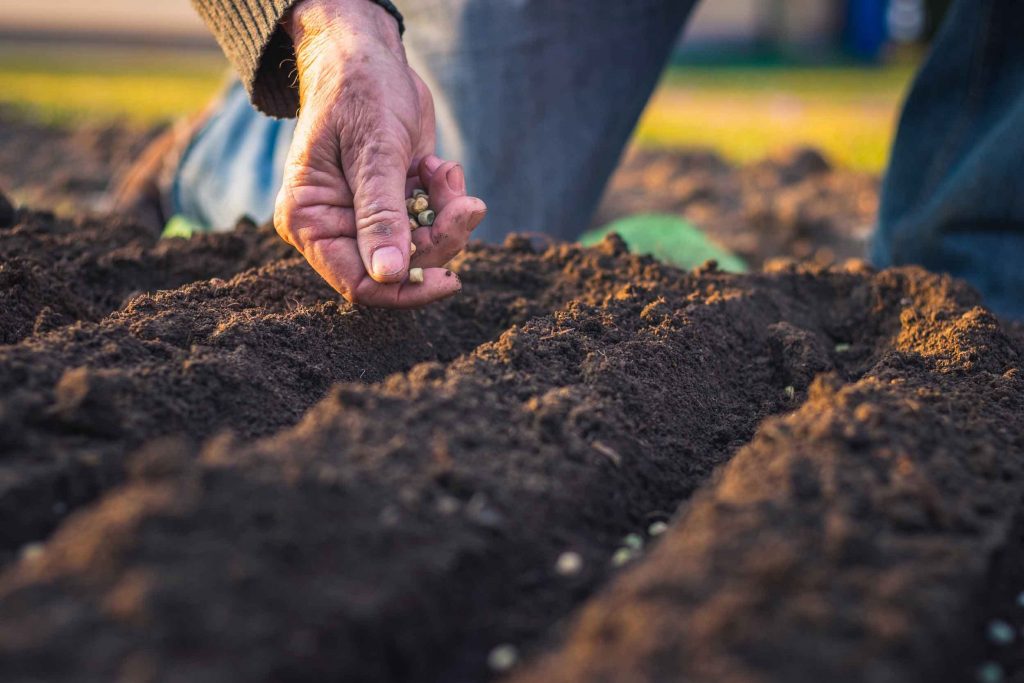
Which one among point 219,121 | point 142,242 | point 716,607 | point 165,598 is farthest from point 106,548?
point 219,121

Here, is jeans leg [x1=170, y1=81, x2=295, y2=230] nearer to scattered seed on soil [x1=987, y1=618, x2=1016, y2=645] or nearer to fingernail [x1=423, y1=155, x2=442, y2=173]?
fingernail [x1=423, y1=155, x2=442, y2=173]

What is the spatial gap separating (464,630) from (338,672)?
189 mm

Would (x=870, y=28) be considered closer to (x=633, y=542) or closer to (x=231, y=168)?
(x=231, y=168)

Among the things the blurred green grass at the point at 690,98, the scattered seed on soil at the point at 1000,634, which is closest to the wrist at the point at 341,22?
the scattered seed on soil at the point at 1000,634

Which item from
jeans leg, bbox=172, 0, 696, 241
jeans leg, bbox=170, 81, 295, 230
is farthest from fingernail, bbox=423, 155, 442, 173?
jeans leg, bbox=170, 81, 295, 230

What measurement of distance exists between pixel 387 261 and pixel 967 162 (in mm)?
1863

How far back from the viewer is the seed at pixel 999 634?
1.12 m

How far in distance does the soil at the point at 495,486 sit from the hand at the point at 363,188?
12cm

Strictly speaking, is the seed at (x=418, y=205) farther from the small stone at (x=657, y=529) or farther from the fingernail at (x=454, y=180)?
the small stone at (x=657, y=529)

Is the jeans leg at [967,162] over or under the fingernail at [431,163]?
under

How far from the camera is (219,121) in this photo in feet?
11.1

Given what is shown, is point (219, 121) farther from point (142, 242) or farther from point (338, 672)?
point (338, 672)

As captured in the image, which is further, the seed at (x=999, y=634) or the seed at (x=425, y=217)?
the seed at (x=425, y=217)

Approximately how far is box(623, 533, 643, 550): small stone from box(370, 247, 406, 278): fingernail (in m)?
0.59
